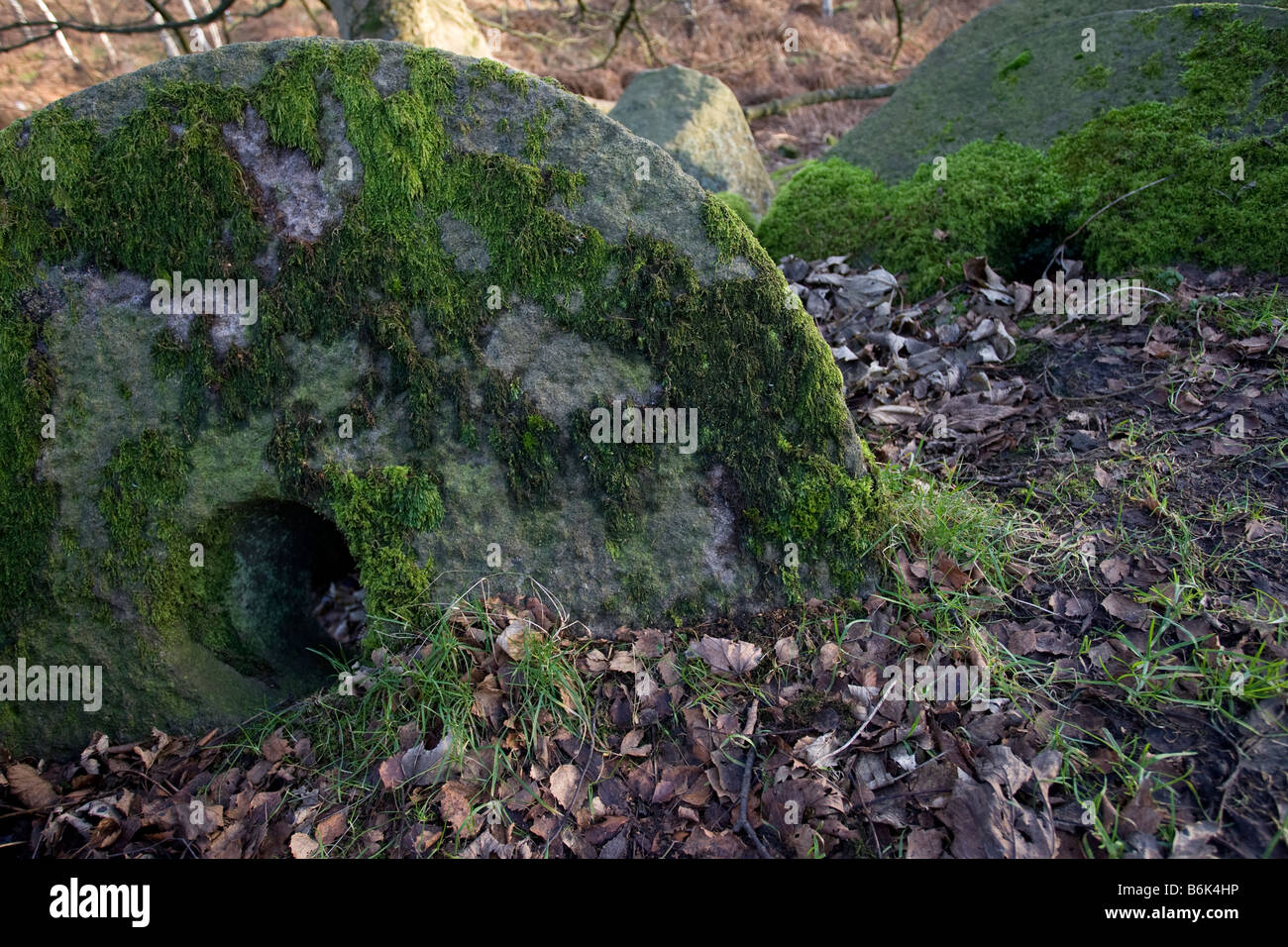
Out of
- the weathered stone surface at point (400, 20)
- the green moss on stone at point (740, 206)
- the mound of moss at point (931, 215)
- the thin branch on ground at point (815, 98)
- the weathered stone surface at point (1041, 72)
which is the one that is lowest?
Answer: the mound of moss at point (931, 215)

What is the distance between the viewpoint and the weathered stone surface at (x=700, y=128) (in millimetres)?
6746

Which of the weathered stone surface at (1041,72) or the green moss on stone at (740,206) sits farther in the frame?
the green moss on stone at (740,206)

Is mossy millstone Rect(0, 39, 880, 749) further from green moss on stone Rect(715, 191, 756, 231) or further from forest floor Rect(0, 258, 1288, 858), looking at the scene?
green moss on stone Rect(715, 191, 756, 231)

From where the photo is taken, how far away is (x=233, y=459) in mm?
3070

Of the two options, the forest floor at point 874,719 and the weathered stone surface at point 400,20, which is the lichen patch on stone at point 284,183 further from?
the weathered stone surface at point 400,20

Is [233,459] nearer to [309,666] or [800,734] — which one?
[309,666]

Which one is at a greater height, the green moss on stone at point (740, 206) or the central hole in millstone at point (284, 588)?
the green moss on stone at point (740, 206)

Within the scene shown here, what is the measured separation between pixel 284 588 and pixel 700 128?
5479 mm

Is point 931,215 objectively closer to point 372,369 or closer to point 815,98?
point 372,369

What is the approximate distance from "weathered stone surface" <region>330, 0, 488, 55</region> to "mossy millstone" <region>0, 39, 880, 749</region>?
4.20 meters

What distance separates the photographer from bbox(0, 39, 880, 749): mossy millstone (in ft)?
10.0

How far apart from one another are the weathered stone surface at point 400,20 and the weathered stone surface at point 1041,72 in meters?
3.89

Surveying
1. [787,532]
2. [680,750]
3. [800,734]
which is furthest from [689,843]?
[787,532]

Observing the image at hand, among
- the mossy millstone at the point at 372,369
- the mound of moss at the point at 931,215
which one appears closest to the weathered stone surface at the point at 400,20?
the mound of moss at the point at 931,215
